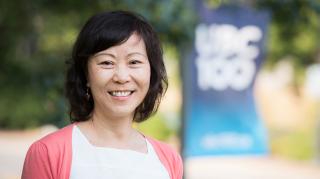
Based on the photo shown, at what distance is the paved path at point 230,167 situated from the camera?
10906mm

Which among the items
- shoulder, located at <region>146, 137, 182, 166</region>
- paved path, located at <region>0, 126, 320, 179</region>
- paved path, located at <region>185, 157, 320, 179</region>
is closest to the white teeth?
shoulder, located at <region>146, 137, 182, 166</region>

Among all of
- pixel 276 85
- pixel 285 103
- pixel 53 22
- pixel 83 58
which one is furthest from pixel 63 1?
pixel 276 85

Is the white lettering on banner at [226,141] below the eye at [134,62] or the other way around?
below

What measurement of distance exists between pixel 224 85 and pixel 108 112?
251cm

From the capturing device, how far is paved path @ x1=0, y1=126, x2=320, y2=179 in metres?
10.9

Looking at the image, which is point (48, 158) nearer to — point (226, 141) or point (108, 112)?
point (108, 112)

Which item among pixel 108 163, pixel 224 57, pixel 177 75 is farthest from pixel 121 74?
pixel 177 75

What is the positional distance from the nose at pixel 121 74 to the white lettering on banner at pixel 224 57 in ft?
8.10

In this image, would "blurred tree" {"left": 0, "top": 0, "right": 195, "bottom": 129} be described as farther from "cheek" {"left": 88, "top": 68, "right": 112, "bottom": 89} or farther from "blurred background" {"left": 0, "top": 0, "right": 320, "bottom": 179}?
Result: "cheek" {"left": 88, "top": 68, "right": 112, "bottom": 89}

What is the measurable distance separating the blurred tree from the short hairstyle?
1.43m

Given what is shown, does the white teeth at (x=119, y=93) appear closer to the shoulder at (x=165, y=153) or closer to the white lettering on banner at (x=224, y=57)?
the shoulder at (x=165, y=153)

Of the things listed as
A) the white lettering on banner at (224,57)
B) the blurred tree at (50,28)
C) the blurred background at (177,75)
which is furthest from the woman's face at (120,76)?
the white lettering on banner at (224,57)

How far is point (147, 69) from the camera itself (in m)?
2.16

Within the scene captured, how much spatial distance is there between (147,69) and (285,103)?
56.3ft
